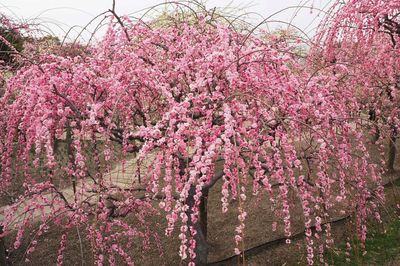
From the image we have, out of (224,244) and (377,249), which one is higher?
(224,244)

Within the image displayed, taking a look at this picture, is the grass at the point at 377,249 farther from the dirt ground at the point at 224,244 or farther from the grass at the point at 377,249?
the dirt ground at the point at 224,244

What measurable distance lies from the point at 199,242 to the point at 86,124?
8.06ft

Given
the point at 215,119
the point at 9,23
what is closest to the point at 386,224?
the point at 215,119

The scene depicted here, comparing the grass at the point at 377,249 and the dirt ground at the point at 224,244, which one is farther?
the dirt ground at the point at 224,244

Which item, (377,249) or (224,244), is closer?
(377,249)

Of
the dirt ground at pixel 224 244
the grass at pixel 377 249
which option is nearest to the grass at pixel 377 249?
the grass at pixel 377 249

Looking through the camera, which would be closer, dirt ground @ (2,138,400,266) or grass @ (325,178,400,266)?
grass @ (325,178,400,266)

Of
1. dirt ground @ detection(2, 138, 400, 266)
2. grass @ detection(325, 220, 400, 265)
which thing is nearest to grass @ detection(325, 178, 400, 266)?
grass @ detection(325, 220, 400, 265)

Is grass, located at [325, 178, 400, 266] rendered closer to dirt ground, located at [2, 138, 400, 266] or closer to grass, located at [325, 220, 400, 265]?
grass, located at [325, 220, 400, 265]

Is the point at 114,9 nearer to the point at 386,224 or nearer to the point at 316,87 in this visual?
the point at 316,87

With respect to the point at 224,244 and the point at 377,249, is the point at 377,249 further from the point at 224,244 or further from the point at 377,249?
the point at 224,244

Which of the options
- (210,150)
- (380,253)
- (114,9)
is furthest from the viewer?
(380,253)

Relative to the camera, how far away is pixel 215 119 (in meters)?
4.18

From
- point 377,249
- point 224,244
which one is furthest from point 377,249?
point 224,244
